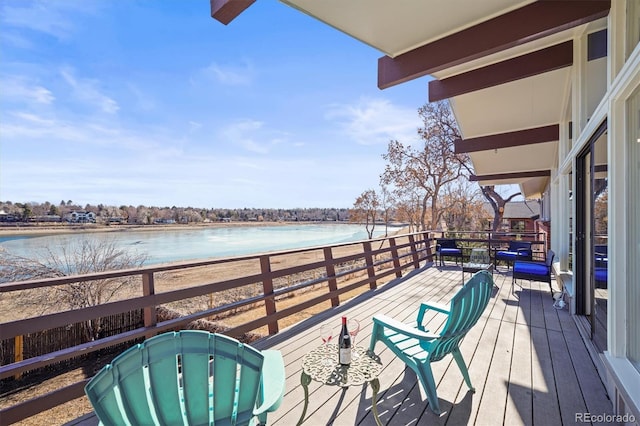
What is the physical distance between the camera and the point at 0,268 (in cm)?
766

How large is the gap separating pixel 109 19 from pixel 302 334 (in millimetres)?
6774

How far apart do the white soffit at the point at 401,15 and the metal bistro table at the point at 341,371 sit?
2356 millimetres

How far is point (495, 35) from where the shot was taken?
2.51m

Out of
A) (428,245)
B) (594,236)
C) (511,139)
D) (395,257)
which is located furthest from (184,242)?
(594,236)

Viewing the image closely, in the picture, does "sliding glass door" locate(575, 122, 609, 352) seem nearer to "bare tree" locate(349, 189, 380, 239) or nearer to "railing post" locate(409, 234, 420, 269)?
"railing post" locate(409, 234, 420, 269)

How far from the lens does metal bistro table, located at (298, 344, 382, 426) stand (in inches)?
63.3

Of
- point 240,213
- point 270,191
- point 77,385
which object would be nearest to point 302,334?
point 77,385

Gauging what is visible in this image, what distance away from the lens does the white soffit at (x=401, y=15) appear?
225 centimetres

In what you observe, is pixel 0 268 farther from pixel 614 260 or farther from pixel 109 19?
pixel 614 260

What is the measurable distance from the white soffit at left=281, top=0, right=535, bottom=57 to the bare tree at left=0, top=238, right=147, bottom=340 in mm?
6670

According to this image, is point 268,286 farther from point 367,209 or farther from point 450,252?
point 367,209

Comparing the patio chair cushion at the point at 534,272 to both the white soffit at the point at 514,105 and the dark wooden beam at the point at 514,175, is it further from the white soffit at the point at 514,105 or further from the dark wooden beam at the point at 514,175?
the dark wooden beam at the point at 514,175
